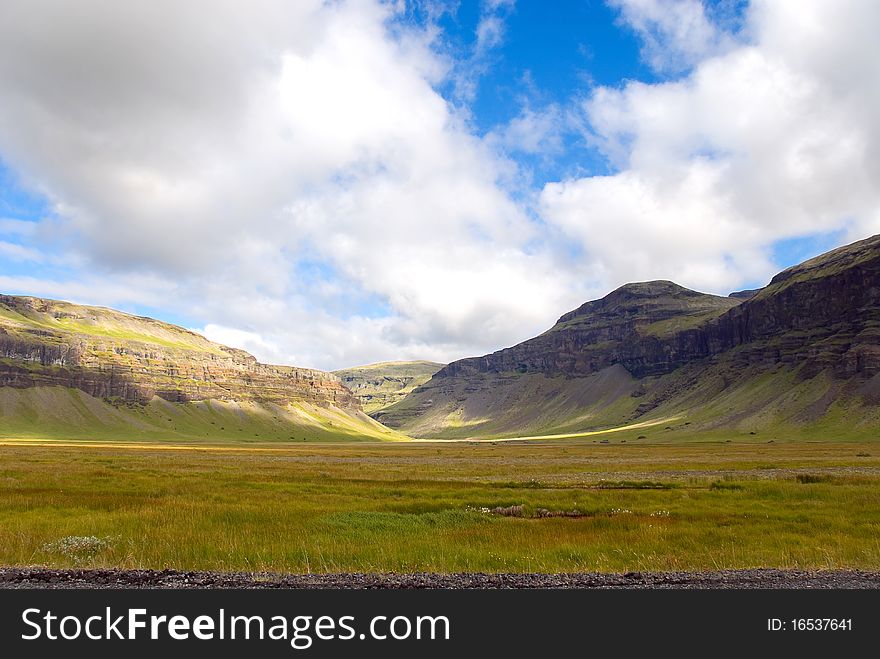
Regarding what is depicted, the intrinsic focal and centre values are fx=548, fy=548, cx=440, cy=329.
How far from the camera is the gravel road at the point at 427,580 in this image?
460 inches

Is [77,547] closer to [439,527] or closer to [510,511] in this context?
[439,527]

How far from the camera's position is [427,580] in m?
12.4

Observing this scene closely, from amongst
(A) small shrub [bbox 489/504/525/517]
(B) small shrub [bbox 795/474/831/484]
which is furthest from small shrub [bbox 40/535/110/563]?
(B) small shrub [bbox 795/474/831/484]

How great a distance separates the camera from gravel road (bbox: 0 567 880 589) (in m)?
11.7

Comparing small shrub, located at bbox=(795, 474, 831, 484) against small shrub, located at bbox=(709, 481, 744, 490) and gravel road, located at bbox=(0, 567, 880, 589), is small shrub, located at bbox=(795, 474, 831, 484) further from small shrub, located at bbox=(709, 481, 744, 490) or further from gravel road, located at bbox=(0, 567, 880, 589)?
gravel road, located at bbox=(0, 567, 880, 589)

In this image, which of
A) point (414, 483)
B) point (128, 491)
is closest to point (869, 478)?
point (414, 483)

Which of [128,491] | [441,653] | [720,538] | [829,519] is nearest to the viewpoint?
[441,653]

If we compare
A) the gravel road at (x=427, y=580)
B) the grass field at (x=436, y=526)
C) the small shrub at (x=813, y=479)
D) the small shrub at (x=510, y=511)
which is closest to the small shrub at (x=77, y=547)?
the grass field at (x=436, y=526)

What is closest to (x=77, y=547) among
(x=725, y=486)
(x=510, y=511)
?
(x=510, y=511)

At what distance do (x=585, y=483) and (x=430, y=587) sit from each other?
112 ft

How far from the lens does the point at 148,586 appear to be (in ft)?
37.4

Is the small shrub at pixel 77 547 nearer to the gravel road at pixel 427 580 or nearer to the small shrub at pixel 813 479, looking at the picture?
the gravel road at pixel 427 580

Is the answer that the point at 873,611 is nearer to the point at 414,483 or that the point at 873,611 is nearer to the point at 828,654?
the point at 828,654

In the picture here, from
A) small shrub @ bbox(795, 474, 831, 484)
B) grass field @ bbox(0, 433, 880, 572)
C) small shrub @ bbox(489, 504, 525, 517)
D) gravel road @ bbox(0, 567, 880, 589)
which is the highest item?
gravel road @ bbox(0, 567, 880, 589)
